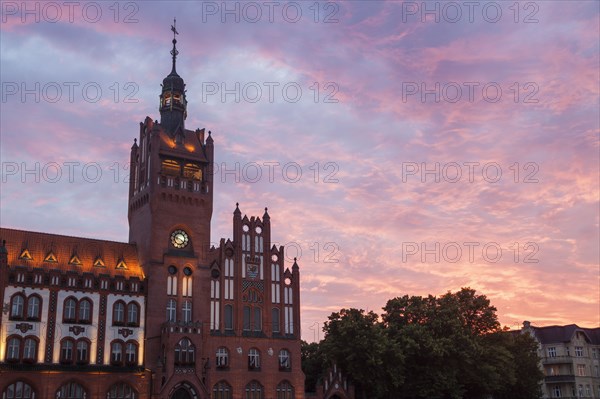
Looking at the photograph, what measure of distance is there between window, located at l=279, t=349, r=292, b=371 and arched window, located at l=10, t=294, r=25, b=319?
105 feet

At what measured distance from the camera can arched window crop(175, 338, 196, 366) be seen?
76312 millimetres

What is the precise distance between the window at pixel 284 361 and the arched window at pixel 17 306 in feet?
105

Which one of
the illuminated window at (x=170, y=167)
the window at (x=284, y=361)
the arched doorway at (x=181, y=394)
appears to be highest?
the illuminated window at (x=170, y=167)

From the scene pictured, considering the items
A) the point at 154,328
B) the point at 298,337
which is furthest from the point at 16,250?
the point at 298,337

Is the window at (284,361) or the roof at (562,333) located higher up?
the roof at (562,333)

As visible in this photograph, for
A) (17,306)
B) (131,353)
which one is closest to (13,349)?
(17,306)

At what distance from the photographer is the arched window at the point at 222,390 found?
7994cm

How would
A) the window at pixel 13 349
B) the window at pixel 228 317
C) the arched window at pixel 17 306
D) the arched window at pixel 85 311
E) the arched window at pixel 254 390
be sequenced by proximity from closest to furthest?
the window at pixel 13 349 < the arched window at pixel 17 306 < the arched window at pixel 85 311 < the arched window at pixel 254 390 < the window at pixel 228 317

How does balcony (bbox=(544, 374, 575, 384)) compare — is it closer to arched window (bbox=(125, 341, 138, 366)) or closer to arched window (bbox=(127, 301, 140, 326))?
arched window (bbox=(125, 341, 138, 366))

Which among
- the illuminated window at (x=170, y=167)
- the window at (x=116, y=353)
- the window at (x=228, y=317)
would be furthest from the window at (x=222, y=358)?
the illuminated window at (x=170, y=167)

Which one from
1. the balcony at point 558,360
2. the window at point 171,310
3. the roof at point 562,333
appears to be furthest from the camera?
the roof at point 562,333

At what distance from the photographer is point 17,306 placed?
236 feet

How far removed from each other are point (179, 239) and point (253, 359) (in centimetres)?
1800

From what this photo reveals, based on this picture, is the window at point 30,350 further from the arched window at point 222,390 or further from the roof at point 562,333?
the roof at point 562,333
